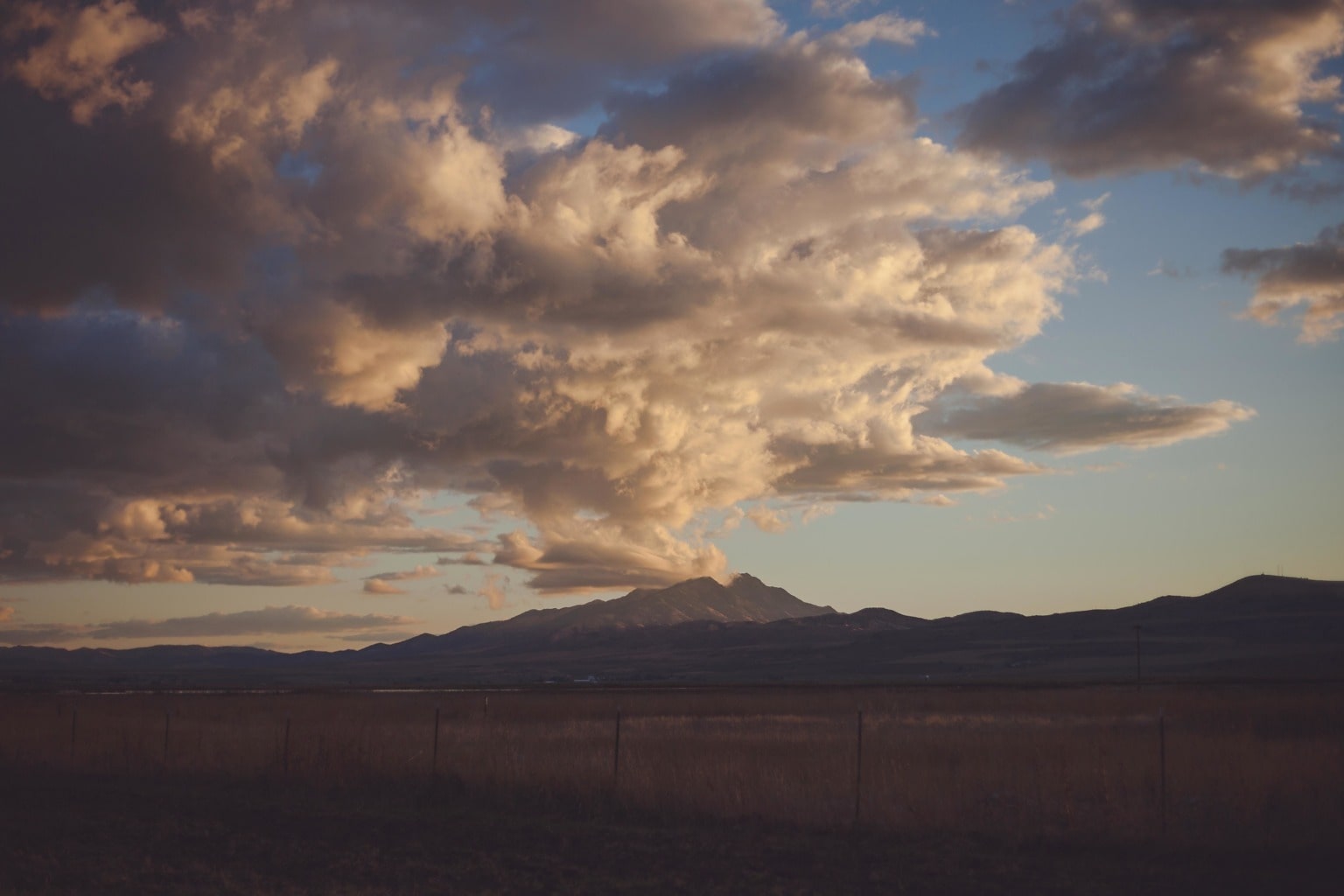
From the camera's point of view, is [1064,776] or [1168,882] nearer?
[1168,882]

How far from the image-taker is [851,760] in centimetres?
3156

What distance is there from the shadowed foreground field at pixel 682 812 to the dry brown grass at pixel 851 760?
0.12 metres

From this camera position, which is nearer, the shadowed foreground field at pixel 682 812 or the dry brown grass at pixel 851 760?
the shadowed foreground field at pixel 682 812

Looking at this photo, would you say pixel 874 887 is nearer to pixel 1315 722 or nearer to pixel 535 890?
pixel 535 890

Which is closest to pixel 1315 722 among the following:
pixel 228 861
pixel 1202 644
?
pixel 228 861

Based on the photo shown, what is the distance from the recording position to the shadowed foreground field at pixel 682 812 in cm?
1691

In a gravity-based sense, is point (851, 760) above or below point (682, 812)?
below

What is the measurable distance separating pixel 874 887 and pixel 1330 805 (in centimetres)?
1096

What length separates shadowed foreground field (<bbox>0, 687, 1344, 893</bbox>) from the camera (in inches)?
666

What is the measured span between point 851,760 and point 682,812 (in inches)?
408

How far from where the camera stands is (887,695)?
79000 mm

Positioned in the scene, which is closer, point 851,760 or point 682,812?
point 682,812

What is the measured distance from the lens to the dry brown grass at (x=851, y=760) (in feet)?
69.9

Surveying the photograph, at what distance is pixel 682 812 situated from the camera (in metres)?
22.6
